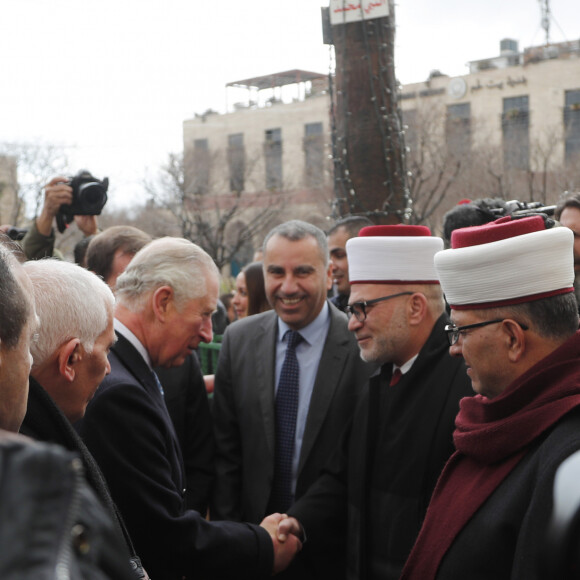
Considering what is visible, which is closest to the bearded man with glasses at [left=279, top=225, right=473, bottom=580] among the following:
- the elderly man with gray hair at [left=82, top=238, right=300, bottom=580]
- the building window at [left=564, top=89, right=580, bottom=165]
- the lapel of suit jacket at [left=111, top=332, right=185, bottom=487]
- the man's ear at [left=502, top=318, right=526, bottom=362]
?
the elderly man with gray hair at [left=82, top=238, right=300, bottom=580]

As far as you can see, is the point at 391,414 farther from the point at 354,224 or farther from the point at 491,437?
the point at 354,224

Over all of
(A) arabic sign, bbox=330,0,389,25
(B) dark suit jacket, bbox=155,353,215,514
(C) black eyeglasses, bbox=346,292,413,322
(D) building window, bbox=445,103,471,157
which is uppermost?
(A) arabic sign, bbox=330,0,389,25

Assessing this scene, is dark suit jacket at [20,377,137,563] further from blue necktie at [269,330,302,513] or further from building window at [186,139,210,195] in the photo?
building window at [186,139,210,195]

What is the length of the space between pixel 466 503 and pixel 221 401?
2.21m

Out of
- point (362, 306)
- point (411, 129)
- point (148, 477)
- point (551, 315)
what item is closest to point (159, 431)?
point (148, 477)

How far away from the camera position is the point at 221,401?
169 inches

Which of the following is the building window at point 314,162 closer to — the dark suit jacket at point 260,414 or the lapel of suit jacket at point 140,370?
the dark suit jacket at point 260,414

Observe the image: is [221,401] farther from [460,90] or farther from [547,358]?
[460,90]

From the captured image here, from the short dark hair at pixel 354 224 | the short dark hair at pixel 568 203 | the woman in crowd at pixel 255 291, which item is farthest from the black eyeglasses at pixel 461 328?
the woman in crowd at pixel 255 291

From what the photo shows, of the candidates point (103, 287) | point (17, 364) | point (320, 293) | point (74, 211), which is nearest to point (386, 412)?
point (320, 293)

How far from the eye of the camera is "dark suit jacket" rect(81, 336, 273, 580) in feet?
9.34

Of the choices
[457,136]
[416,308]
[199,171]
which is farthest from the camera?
[199,171]

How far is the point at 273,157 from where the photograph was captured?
49.9m

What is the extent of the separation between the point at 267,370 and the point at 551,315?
212 cm
